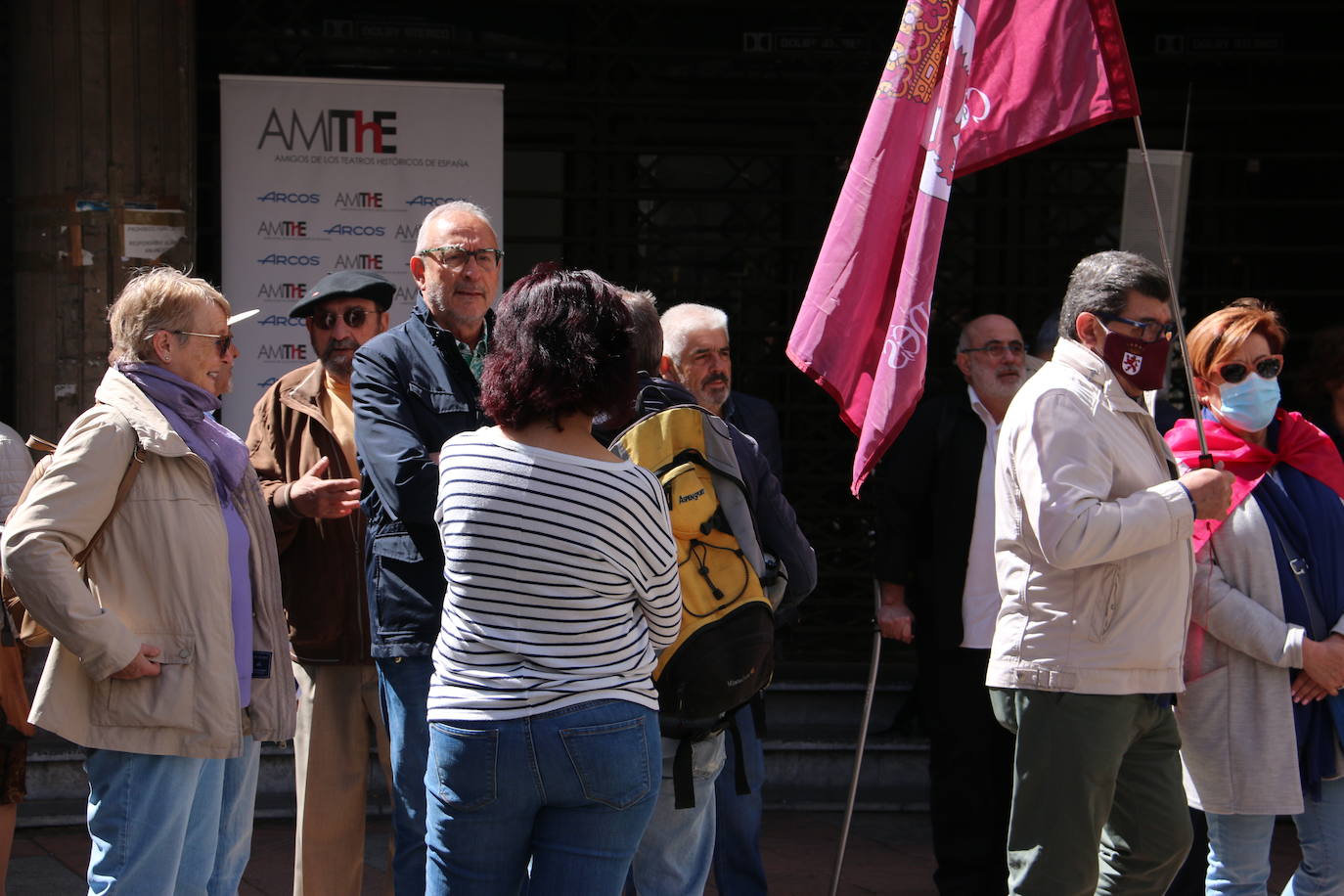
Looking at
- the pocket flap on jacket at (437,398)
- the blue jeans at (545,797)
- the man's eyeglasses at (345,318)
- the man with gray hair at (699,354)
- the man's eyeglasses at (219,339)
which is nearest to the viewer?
the blue jeans at (545,797)

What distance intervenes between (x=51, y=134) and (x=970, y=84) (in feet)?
13.5

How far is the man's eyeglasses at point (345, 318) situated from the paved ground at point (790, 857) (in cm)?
207

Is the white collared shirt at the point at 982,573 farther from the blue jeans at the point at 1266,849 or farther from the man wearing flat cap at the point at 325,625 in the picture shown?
the man wearing flat cap at the point at 325,625

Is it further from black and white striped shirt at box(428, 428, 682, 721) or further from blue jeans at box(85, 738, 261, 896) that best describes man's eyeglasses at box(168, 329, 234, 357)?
black and white striped shirt at box(428, 428, 682, 721)

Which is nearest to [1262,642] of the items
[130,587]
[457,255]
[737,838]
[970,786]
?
[970,786]

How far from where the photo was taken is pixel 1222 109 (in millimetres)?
7738

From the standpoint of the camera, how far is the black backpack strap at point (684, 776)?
3.51 m

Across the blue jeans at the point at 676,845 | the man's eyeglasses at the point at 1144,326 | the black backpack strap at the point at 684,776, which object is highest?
the man's eyeglasses at the point at 1144,326

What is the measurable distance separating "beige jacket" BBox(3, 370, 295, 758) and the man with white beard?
2458 millimetres

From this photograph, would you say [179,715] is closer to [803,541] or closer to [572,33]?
[803,541]

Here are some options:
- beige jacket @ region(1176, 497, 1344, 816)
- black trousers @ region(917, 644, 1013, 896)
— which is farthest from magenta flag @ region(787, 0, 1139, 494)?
black trousers @ region(917, 644, 1013, 896)

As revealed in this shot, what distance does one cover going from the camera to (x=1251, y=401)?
4266mm

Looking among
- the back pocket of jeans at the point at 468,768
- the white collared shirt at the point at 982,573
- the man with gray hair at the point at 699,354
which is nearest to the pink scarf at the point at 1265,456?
the white collared shirt at the point at 982,573

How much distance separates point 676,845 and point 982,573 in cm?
190
